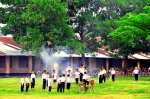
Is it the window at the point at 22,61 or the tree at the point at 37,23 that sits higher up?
the tree at the point at 37,23

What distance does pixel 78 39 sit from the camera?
2128 inches

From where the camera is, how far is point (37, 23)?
4762cm

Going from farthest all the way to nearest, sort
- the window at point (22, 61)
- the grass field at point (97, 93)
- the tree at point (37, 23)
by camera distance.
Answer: the window at point (22, 61) → the tree at point (37, 23) → the grass field at point (97, 93)

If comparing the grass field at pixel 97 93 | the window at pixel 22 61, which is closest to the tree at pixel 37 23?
the window at pixel 22 61

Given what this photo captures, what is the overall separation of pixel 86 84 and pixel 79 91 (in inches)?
71.8

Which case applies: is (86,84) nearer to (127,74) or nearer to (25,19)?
(25,19)

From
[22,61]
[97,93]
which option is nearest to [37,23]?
[22,61]

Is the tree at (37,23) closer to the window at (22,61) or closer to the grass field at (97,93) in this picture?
the window at (22,61)

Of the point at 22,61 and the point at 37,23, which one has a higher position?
the point at 37,23

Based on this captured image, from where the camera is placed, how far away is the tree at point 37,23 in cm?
4709

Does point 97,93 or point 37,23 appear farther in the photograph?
point 37,23

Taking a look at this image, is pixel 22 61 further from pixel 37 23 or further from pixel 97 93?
pixel 97 93

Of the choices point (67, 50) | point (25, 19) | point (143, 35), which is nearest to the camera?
point (143, 35)

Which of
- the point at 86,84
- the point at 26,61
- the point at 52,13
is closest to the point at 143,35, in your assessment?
the point at 86,84
